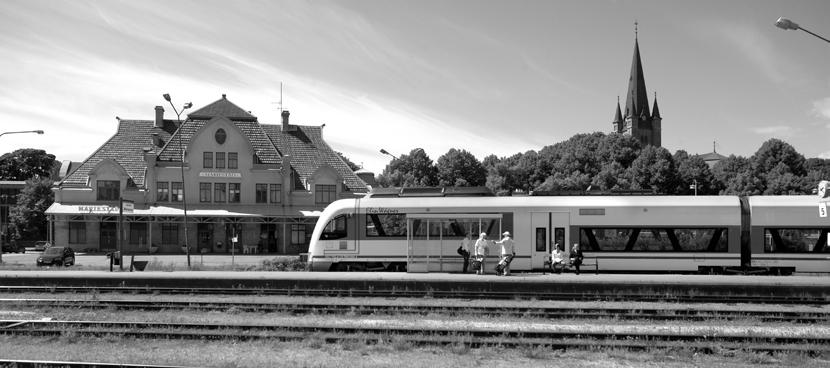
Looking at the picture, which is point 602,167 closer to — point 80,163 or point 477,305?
point 80,163

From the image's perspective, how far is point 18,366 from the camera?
10.3m

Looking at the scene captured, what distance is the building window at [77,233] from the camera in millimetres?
48062

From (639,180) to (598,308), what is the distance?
293 feet

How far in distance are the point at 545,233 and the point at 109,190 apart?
37930 mm

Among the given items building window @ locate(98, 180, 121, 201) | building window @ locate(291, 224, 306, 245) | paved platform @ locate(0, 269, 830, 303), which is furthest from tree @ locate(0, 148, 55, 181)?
paved platform @ locate(0, 269, 830, 303)

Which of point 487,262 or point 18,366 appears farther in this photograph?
point 487,262

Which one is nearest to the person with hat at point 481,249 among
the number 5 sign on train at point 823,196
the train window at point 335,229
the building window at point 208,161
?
the train window at point 335,229

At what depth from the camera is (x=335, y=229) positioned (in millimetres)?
24125

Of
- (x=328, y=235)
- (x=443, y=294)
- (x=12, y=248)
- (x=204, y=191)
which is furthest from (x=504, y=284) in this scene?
(x=12, y=248)

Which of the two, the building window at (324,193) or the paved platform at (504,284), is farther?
the building window at (324,193)

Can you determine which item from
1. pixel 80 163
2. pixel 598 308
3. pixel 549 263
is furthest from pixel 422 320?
pixel 80 163

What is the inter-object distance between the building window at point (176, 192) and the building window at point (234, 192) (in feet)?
11.6

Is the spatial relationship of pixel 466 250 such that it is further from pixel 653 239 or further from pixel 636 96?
pixel 636 96

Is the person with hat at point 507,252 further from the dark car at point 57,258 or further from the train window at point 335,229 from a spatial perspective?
the dark car at point 57,258
